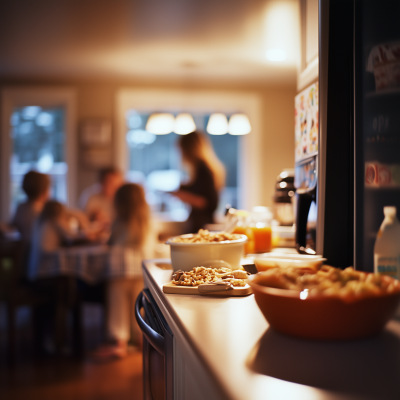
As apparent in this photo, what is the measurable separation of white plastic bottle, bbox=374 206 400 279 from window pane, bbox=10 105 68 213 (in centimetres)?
501

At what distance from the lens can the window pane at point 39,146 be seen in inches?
217

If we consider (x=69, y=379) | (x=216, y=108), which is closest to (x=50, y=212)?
(x=69, y=379)

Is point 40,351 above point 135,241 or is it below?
below

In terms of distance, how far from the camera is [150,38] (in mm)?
4074

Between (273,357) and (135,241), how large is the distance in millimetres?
2490

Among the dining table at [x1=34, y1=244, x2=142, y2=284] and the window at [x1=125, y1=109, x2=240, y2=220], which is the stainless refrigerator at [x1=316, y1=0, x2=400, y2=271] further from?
the window at [x1=125, y1=109, x2=240, y2=220]

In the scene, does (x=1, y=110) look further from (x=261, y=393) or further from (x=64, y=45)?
(x=261, y=393)

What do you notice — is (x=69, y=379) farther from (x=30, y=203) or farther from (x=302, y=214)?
(x=302, y=214)

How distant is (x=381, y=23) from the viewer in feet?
3.54

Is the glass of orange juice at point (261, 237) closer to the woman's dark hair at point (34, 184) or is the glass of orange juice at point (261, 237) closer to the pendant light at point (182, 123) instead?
the woman's dark hair at point (34, 184)

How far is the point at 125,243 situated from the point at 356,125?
2182 millimetres

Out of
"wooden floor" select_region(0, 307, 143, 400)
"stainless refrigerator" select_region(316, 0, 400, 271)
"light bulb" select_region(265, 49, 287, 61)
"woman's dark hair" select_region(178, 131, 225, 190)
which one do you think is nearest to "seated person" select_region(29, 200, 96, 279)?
"wooden floor" select_region(0, 307, 143, 400)

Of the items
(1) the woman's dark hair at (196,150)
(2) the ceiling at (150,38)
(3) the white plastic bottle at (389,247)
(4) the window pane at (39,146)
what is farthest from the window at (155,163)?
(3) the white plastic bottle at (389,247)

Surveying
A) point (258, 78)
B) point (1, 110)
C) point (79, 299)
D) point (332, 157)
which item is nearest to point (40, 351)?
point (79, 299)
